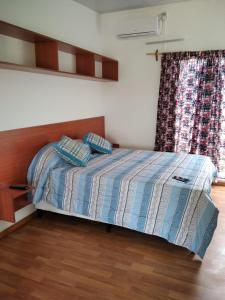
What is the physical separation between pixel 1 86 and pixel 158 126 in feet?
8.13

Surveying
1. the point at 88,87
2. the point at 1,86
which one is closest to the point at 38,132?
the point at 1,86

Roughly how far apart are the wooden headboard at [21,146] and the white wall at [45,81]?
0.29ft

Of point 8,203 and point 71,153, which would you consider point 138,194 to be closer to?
point 71,153

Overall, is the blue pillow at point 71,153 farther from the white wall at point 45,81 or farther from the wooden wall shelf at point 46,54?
the wooden wall shelf at point 46,54

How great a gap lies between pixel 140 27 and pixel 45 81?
1.69 metres

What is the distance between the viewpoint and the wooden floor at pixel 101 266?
1.79 m

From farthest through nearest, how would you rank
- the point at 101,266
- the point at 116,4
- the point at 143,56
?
1. the point at 143,56
2. the point at 116,4
3. the point at 101,266

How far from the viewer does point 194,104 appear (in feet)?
12.2

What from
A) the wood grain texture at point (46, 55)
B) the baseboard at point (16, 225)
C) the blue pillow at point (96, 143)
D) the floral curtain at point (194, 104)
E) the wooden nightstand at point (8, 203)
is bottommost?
the baseboard at point (16, 225)

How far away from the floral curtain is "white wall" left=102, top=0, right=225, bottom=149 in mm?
172

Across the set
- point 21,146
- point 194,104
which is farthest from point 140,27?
point 21,146

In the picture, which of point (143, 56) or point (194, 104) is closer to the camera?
point (194, 104)

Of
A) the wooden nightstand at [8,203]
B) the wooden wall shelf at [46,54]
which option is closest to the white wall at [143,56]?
the wooden wall shelf at [46,54]

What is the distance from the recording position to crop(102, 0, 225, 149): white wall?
3.50 meters
